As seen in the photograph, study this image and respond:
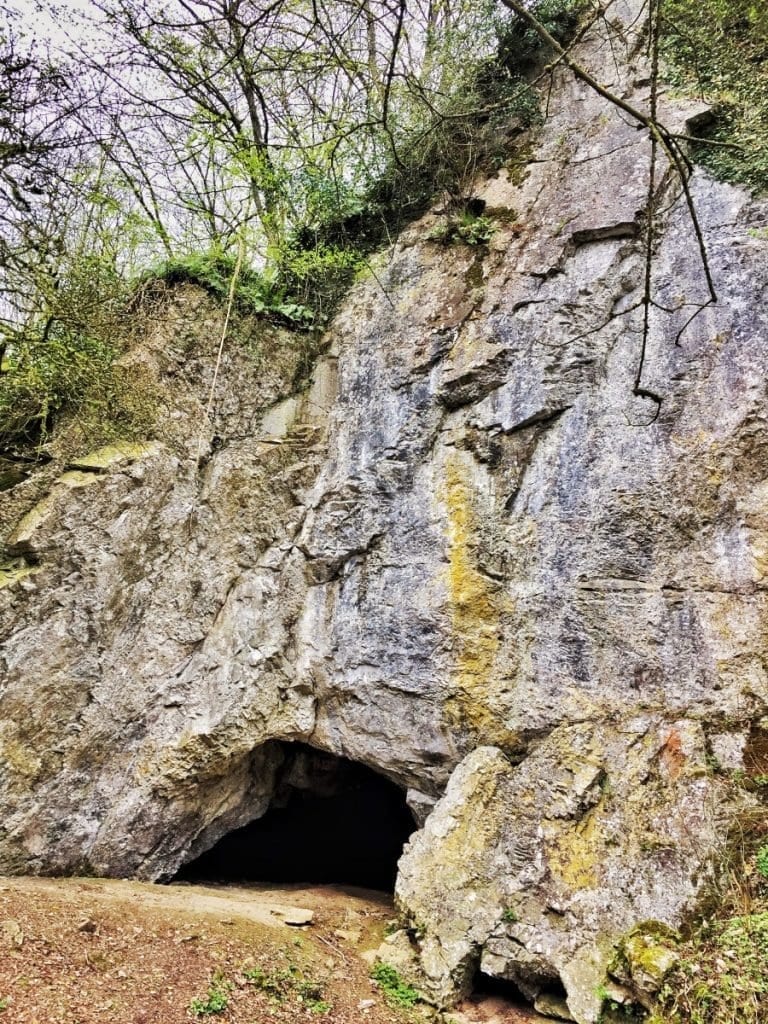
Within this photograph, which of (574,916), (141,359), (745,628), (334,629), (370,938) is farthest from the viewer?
(141,359)

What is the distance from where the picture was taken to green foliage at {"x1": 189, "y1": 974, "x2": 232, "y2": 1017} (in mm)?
4016

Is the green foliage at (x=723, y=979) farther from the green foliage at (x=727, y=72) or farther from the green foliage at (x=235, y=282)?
the green foliage at (x=235, y=282)

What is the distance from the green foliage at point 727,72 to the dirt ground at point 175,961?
8.50m

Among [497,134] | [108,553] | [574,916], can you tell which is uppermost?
[497,134]

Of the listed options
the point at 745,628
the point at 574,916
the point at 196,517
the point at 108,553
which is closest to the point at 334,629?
the point at 196,517

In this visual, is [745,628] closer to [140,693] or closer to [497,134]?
[140,693]

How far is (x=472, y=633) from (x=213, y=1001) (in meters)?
3.72

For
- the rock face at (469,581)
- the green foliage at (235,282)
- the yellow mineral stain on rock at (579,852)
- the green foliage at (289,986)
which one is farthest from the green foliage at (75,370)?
the yellow mineral stain on rock at (579,852)

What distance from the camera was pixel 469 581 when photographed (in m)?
6.33

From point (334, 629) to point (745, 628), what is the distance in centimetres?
429

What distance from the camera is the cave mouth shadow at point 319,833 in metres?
8.34

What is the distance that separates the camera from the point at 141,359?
755 centimetres

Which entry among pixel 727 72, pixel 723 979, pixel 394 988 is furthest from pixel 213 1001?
pixel 727 72

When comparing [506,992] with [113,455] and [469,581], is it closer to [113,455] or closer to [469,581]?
[469,581]
